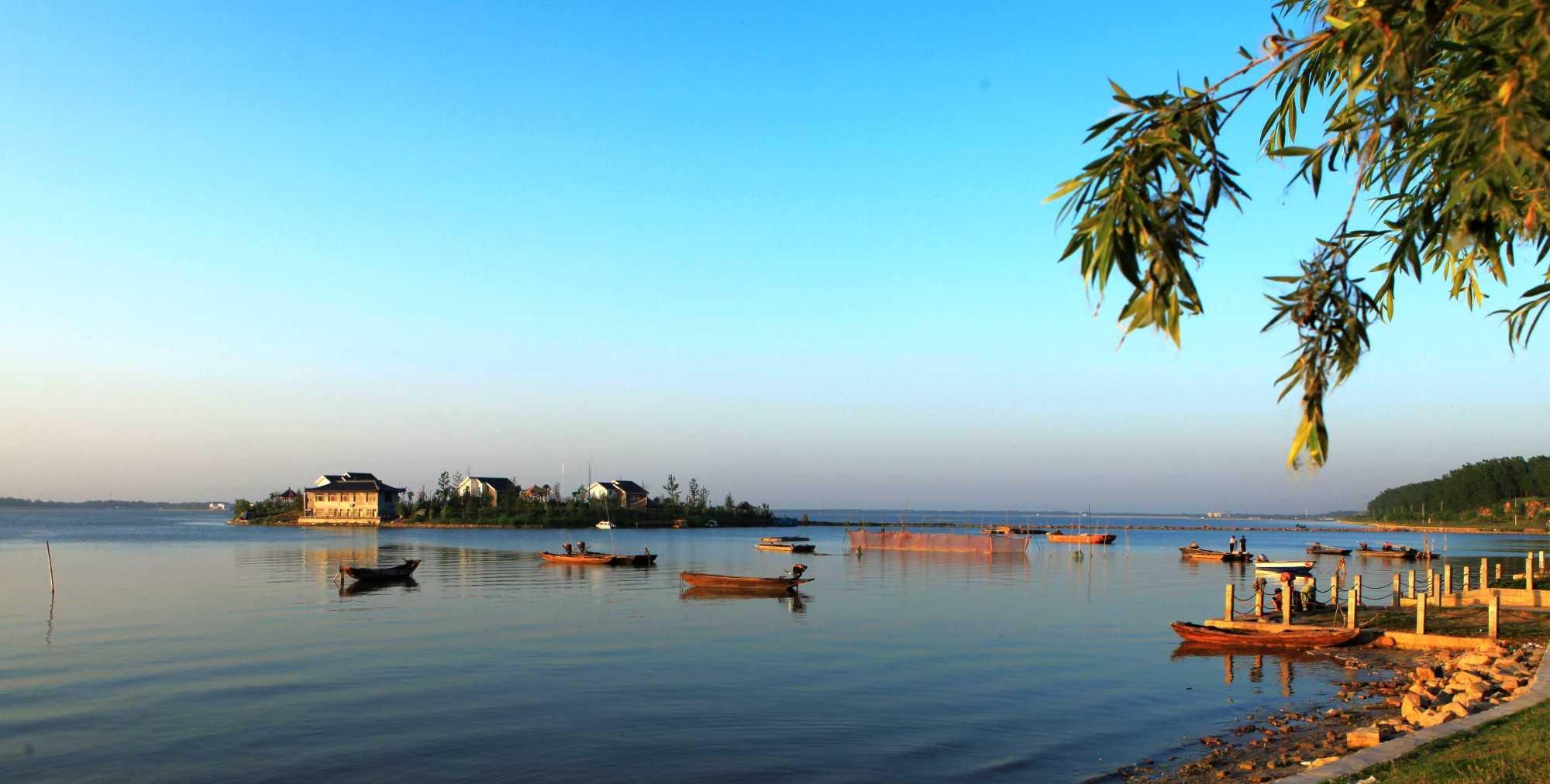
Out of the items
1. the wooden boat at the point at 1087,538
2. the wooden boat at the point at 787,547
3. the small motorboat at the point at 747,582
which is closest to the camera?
the small motorboat at the point at 747,582

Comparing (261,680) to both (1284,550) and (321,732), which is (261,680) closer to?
(321,732)

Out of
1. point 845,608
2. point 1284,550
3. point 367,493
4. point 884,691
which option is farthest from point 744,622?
point 367,493

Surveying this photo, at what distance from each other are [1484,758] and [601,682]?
17.7m

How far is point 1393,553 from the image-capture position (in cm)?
8119

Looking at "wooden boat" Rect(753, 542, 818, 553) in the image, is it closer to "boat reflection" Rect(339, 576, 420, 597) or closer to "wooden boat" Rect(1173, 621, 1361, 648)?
"boat reflection" Rect(339, 576, 420, 597)

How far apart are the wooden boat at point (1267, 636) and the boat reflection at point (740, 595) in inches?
661

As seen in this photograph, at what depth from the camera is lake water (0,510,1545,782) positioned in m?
17.1

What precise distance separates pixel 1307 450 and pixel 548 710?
18.0 metres

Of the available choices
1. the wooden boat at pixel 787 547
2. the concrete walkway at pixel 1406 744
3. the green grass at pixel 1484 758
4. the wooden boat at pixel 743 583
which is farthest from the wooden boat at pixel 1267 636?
the wooden boat at pixel 787 547

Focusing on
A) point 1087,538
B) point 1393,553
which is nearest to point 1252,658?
point 1393,553

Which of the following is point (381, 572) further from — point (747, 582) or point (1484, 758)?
point (1484, 758)

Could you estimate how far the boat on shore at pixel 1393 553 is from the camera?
75562 millimetres

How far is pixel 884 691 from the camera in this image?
2281 centimetres

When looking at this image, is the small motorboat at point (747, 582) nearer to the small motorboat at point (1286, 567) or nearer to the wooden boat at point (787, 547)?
the small motorboat at point (1286, 567)
